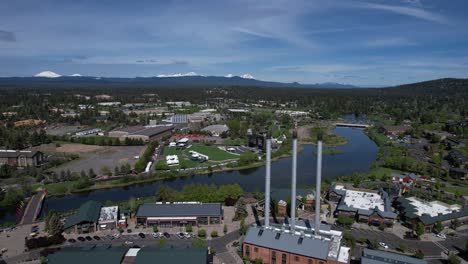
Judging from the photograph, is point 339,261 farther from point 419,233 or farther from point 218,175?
point 218,175

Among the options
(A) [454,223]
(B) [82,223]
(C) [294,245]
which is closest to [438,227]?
(A) [454,223]

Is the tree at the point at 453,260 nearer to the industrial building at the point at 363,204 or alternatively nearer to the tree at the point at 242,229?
the industrial building at the point at 363,204

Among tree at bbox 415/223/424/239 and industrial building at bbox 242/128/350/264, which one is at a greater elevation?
industrial building at bbox 242/128/350/264

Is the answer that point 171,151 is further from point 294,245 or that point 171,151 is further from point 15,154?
point 294,245

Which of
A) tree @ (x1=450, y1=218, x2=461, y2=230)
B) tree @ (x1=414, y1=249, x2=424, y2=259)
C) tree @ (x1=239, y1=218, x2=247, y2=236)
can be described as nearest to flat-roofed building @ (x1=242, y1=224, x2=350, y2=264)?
tree @ (x1=239, y1=218, x2=247, y2=236)

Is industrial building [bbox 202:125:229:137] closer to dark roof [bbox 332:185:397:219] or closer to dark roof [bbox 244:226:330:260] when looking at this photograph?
dark roof [bbox 332:185:397:219]
